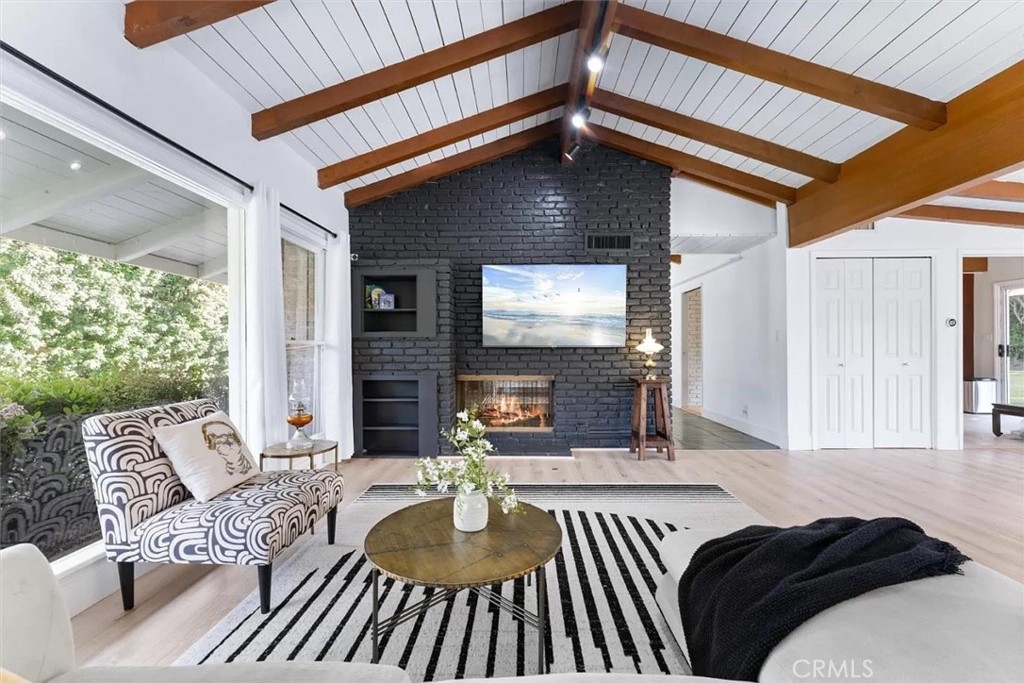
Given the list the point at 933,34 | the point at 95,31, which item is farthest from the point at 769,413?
the point at 95,31

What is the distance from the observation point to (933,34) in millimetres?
2268

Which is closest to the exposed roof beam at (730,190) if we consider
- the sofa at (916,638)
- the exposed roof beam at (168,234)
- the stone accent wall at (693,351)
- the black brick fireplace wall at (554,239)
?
the black brick fireplace wall at (554,239)

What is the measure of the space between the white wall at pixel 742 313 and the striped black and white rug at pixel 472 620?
2929 mm

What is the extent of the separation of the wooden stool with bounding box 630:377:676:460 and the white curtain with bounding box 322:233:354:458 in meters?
2.89

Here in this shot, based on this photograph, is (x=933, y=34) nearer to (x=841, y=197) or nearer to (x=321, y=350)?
(x=841, y=197)

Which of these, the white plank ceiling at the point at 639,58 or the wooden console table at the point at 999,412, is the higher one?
the white plank ceiling at the point at 639,58

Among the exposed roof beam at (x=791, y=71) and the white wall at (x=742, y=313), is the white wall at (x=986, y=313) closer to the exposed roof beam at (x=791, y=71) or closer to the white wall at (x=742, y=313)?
the white wall at (x=742, y=313)

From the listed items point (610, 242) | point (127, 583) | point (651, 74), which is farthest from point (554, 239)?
point (127, 583)

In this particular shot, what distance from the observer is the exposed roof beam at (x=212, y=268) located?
2.71m

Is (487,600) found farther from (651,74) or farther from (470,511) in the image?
(651,74)

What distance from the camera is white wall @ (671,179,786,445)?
15.9 feet

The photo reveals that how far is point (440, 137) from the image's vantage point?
3879mm

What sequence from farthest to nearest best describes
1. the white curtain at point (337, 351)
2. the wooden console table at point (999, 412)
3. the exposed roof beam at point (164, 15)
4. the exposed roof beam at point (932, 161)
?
the wooden console table at point (999, 412) < the white curtain at point (337, 351) < the exposed roof beam at point (932, 161) < the exposed roof beam at point (164, 15)

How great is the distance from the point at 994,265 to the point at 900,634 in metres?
8.91
